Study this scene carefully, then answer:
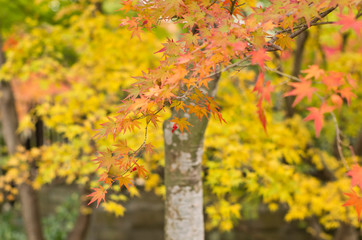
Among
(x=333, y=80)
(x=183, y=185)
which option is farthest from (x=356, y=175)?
(x=183, y=185)

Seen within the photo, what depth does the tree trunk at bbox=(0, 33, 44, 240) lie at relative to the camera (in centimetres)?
545

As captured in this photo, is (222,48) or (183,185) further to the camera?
(183,185)

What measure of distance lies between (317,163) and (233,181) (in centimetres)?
224

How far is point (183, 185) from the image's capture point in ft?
9.09

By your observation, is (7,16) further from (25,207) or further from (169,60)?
(169,60)

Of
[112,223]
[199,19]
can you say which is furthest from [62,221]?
[199,19]

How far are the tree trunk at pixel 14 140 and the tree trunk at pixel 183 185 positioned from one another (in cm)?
392

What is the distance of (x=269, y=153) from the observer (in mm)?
3834

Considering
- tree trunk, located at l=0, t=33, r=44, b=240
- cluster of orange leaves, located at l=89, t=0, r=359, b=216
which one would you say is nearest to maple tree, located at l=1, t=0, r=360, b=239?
cluster of orange leaves, located at l=89, t=0, r=359, b=216

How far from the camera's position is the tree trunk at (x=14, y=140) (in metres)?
5.45

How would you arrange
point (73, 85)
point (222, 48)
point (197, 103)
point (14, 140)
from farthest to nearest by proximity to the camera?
1. point (14, 140)
2. point (73, 85)
3. point (197, 103)
4. point (222, 48)

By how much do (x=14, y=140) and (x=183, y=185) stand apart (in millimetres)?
4267

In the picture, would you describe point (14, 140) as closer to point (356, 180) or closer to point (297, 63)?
point (297, 63)

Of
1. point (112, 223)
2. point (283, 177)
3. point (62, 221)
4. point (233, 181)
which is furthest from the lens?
point (62, 221)
